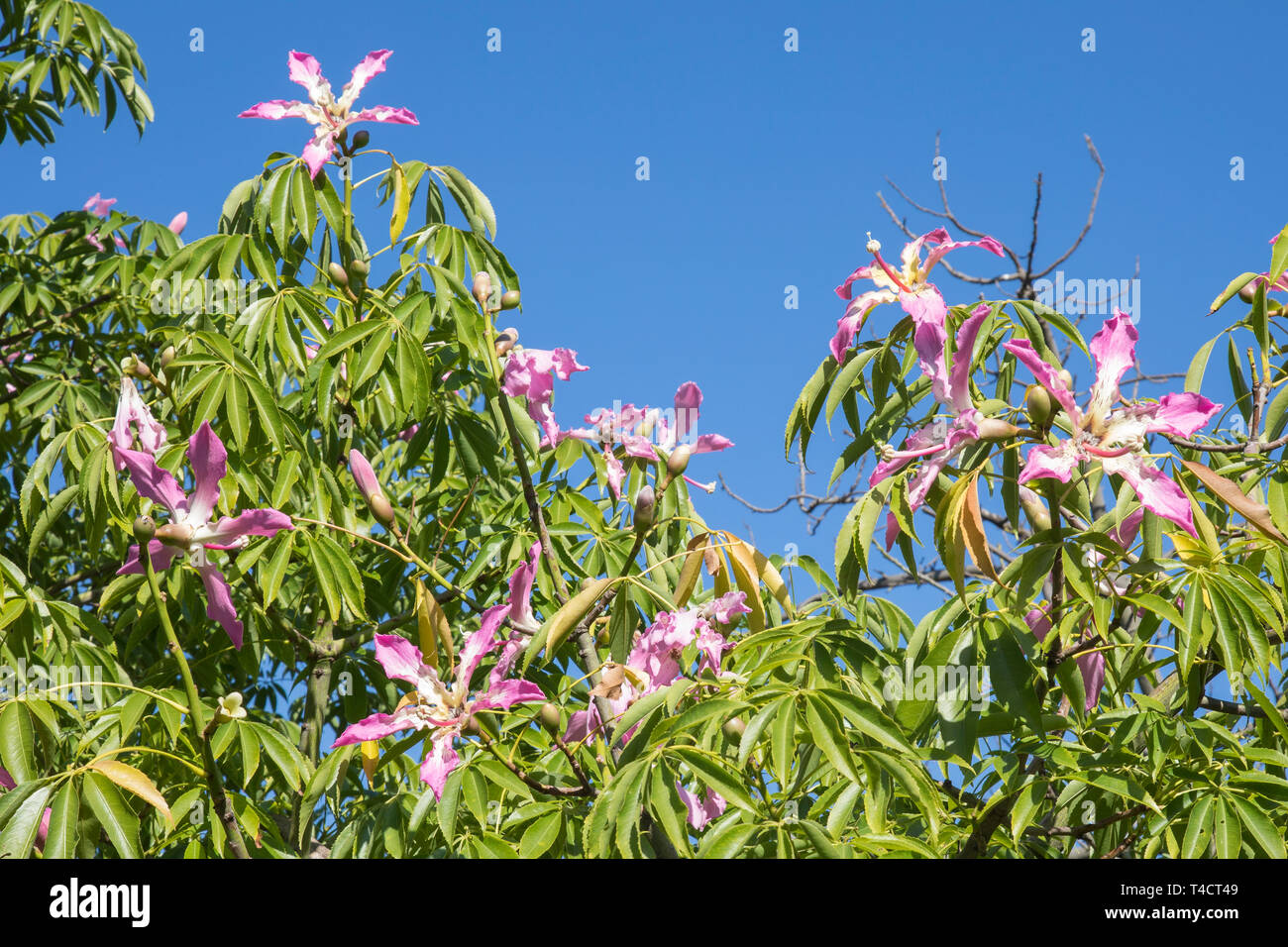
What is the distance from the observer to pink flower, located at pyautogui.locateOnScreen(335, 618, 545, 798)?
1.64m

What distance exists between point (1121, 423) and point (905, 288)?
18.1 inches

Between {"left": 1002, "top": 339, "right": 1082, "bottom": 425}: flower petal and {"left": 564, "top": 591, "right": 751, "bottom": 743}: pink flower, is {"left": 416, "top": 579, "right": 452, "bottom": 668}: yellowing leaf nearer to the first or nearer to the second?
{"left": 564, "top": 591, "right": 751, "bottom": 743}: pink flower

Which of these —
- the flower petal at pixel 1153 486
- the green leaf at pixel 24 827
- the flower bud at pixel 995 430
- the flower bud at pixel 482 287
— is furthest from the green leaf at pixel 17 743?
the flower petal at pixel 1153 486

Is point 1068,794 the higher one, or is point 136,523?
point 136,523

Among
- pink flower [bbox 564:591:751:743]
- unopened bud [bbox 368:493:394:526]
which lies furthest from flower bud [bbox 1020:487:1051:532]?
unopened bud [bbox 368:493:394:526]

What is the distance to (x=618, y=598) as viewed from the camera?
1.68 m

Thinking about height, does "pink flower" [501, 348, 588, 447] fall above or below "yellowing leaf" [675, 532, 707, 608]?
above

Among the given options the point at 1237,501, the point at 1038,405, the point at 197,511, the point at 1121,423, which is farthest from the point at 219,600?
the point at 1237,501

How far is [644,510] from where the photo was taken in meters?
1.64

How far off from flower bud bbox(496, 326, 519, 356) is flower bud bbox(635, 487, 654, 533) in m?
0.65

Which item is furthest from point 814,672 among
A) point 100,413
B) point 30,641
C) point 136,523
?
point 100,413

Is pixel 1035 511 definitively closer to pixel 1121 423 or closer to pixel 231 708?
pixel 1121 423
